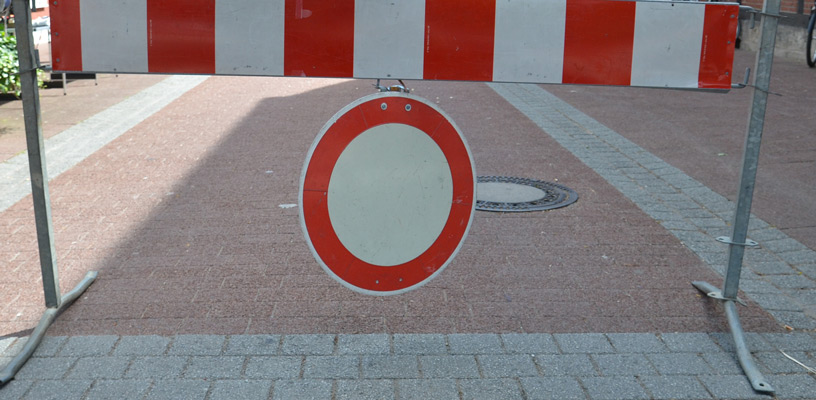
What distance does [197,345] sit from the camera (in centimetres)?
413

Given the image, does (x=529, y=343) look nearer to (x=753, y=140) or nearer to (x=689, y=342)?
(x=689, y=342)

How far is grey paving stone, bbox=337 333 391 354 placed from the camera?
4.11 metres

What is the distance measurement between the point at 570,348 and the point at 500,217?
2388 millimetres

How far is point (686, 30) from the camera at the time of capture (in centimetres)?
410

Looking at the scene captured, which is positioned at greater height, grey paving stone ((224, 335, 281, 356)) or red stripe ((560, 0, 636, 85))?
red stripe ((560, 0, 636, 85))

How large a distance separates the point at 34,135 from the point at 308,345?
Result: 63.6 inches

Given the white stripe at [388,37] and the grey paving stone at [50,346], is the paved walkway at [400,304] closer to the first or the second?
the grey paving stone at [50,346]

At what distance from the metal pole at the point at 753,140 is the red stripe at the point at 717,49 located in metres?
0.17

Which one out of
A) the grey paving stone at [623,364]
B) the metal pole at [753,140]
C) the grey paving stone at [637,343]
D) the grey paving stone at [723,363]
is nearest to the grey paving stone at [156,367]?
the grey paving stone at [623,364]

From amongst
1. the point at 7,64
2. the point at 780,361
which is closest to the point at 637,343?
the point at 780,361

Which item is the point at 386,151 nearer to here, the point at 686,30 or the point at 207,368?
the point at 207,368

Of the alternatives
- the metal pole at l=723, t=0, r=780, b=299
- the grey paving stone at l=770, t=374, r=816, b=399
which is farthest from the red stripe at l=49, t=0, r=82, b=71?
the grey paving stone at l=770, t=374, r=816, b=399

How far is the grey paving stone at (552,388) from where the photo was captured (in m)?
Result: 3.68

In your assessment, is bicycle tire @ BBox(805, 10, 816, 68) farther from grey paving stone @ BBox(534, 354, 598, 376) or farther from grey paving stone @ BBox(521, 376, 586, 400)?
grey paving stone @ BBox(521, 376, 586, 400)
